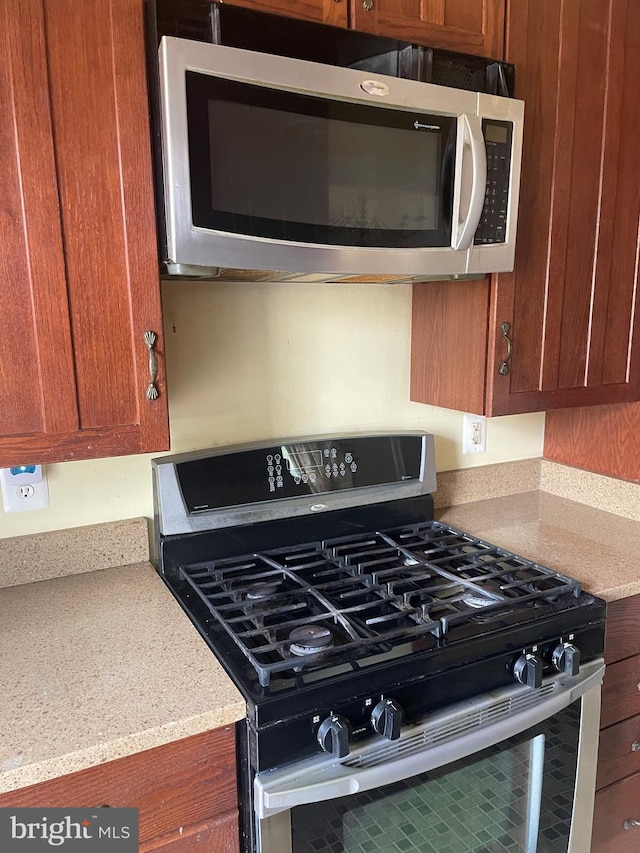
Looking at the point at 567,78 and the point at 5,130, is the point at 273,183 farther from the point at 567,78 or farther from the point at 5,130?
the point at 567,78

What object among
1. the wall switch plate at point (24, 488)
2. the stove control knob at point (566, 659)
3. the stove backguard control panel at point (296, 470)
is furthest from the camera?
the stove backguard control panel at point (296, 470)

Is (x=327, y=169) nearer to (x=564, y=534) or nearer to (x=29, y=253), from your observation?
(x=29, y=253)

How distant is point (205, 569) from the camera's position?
138 cm

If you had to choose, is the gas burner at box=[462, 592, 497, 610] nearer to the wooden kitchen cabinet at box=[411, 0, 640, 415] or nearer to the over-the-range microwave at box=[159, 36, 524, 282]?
the wooden kitchen cabinet at box=[411, 0, 640, 415]

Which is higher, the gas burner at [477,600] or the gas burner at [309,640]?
the gas burner at [309,640]

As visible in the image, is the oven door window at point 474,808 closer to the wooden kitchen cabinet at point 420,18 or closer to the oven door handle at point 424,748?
the oven door handle at point 424,748

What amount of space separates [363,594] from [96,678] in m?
0.51

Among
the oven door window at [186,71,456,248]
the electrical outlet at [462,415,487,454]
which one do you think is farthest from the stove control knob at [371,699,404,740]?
the electrical outlet at [462,415,487,454]

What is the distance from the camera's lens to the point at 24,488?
1332 mm

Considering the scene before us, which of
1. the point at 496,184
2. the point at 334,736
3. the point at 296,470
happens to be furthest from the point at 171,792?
the point at 496,184

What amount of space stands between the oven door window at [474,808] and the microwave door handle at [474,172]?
0.94 metres

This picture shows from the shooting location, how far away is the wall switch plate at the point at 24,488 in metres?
1.31

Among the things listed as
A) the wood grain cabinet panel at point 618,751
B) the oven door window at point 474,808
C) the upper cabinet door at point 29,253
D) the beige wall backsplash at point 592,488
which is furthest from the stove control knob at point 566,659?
the upper cabinet door at point 29,253

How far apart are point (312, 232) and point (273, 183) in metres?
0.10
